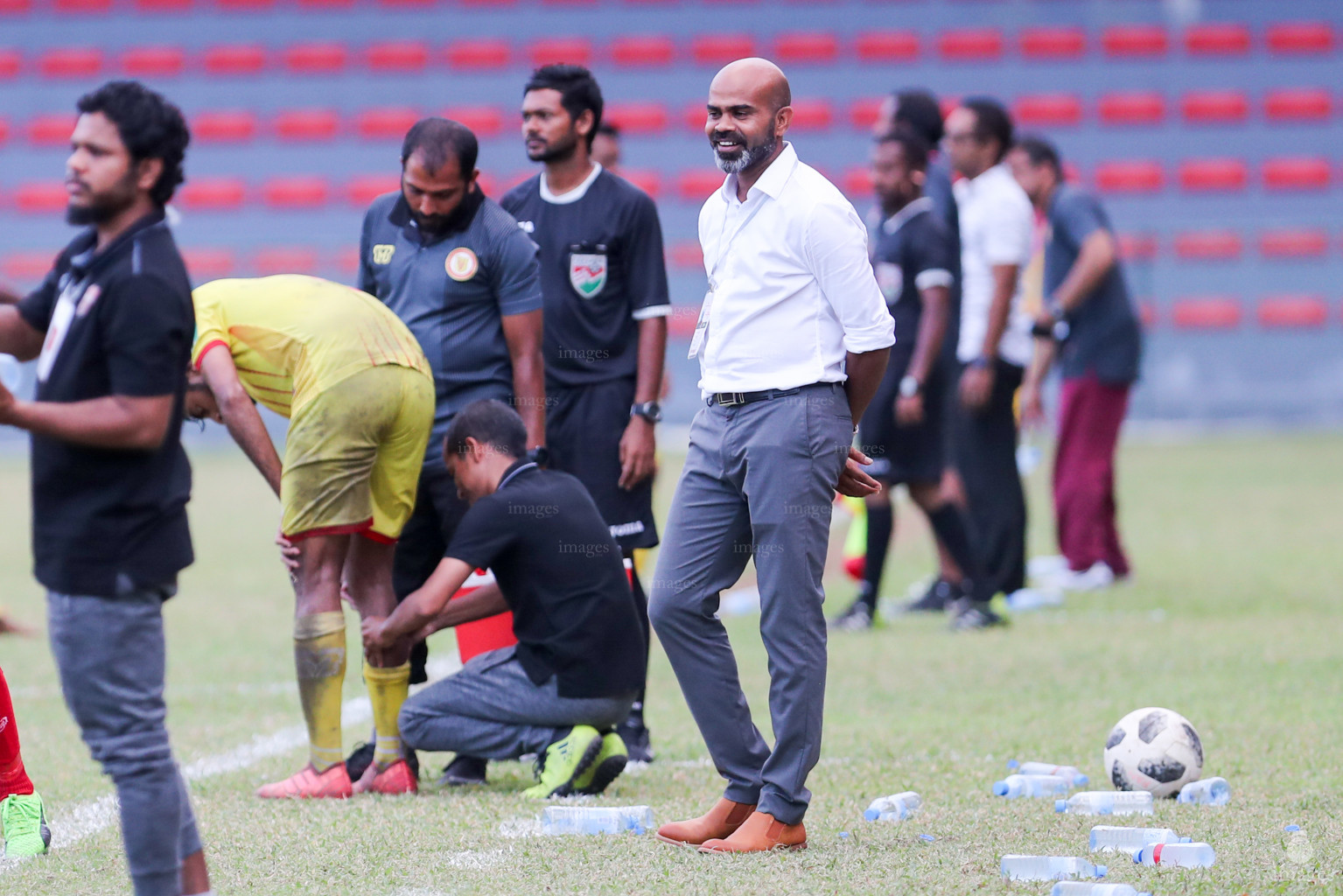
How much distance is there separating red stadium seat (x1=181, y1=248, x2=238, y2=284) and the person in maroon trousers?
1252 cm

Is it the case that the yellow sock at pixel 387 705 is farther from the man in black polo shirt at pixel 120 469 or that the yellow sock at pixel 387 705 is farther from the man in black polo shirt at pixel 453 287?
the man in black polo shirt at pixel 120 469

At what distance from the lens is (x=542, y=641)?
4.54 meters

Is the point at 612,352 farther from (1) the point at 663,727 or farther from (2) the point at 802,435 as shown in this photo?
(2) the point at 802,435

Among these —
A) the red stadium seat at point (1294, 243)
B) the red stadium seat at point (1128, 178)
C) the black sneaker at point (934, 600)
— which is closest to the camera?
the black sneaker at point (934, 600)

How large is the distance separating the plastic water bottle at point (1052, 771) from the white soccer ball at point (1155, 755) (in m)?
0.09

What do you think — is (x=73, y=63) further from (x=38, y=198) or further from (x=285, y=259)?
(x=285, y=259)

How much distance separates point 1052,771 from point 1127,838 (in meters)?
0.88

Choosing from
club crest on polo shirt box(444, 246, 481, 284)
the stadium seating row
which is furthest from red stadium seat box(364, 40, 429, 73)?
club crest on polo shirt box(444, 246, 481, 284)

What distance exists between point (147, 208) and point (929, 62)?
63.0 ft

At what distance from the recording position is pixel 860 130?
2108 cm

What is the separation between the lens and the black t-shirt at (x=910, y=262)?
24.6 feet

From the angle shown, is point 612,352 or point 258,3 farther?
point 258,3

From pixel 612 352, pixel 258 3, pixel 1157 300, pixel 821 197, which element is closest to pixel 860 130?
pixel 1157 300

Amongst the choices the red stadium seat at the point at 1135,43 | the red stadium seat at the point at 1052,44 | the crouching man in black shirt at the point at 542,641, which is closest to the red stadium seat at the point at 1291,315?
the red stadium seat at the point at 1135,43
